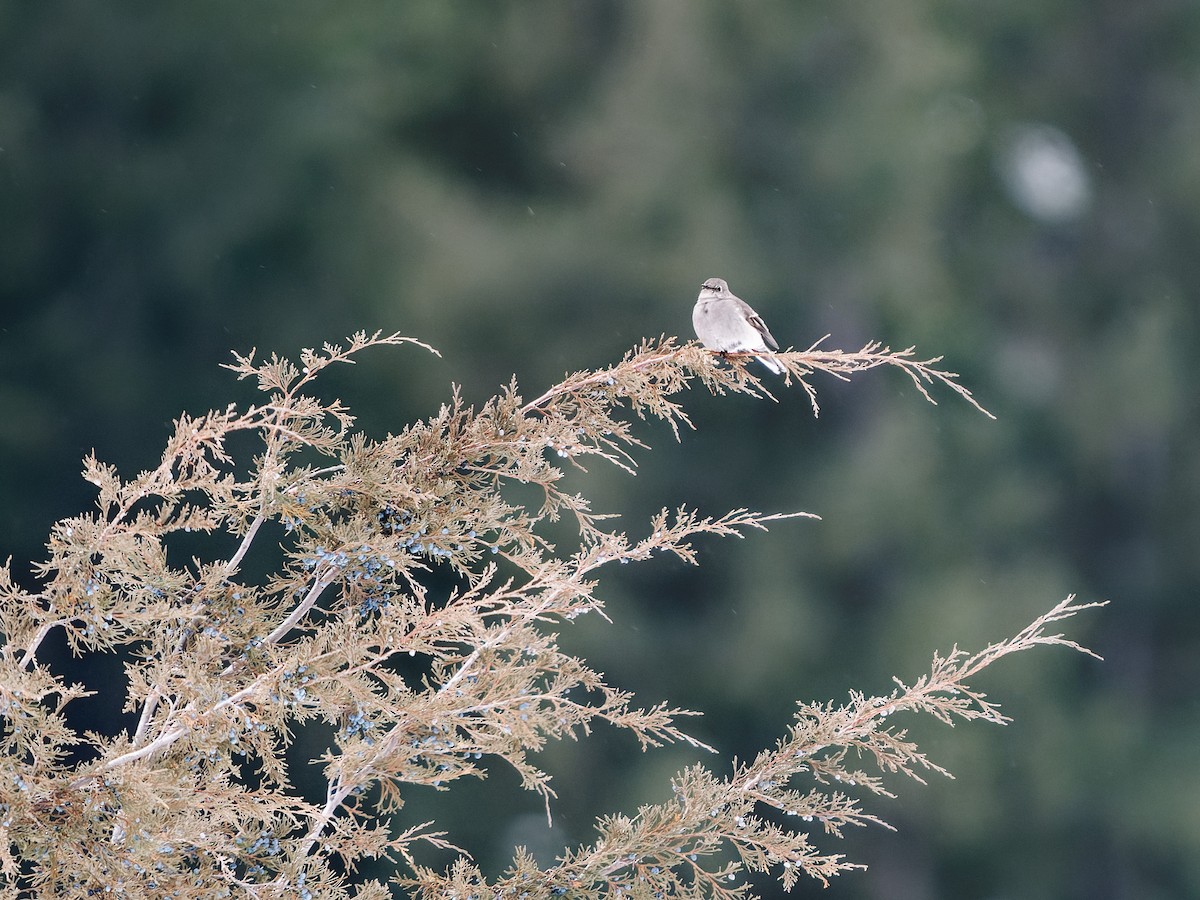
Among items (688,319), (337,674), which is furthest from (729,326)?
(688,319)

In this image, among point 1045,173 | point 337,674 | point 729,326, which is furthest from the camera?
→ point 1045,173

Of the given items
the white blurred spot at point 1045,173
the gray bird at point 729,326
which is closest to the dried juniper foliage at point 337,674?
the gray bird at point 729,326

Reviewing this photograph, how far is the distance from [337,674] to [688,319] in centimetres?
729

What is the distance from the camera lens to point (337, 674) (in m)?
2.87

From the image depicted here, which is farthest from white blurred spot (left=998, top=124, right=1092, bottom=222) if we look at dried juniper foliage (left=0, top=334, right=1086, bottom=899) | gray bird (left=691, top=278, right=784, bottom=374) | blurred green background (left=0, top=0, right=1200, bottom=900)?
dried juniper foliage (left=0, top=334, right=1086, bottom=899)

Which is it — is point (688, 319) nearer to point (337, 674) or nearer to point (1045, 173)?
point (1045, 173)

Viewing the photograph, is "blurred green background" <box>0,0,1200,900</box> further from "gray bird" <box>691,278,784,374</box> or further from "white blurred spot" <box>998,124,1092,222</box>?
"gray bird" <box>691,278,784,374</box>

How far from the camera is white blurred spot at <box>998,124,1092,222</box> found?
42.0ft

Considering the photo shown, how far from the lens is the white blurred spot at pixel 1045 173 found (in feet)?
42.0

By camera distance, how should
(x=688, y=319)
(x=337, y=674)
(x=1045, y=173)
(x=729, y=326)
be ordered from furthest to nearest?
(x=1045, y=173) → (x=688, y=319) → (x=729, y=326) → (x=337, y=674)

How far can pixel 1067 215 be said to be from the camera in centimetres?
1284

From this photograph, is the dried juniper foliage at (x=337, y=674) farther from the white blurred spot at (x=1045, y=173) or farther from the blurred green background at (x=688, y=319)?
the white blurred spot at (x=1045, y=173)

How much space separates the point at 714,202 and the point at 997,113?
311 cm

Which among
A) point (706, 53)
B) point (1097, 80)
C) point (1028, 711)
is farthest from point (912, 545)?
point (1097, 80)
